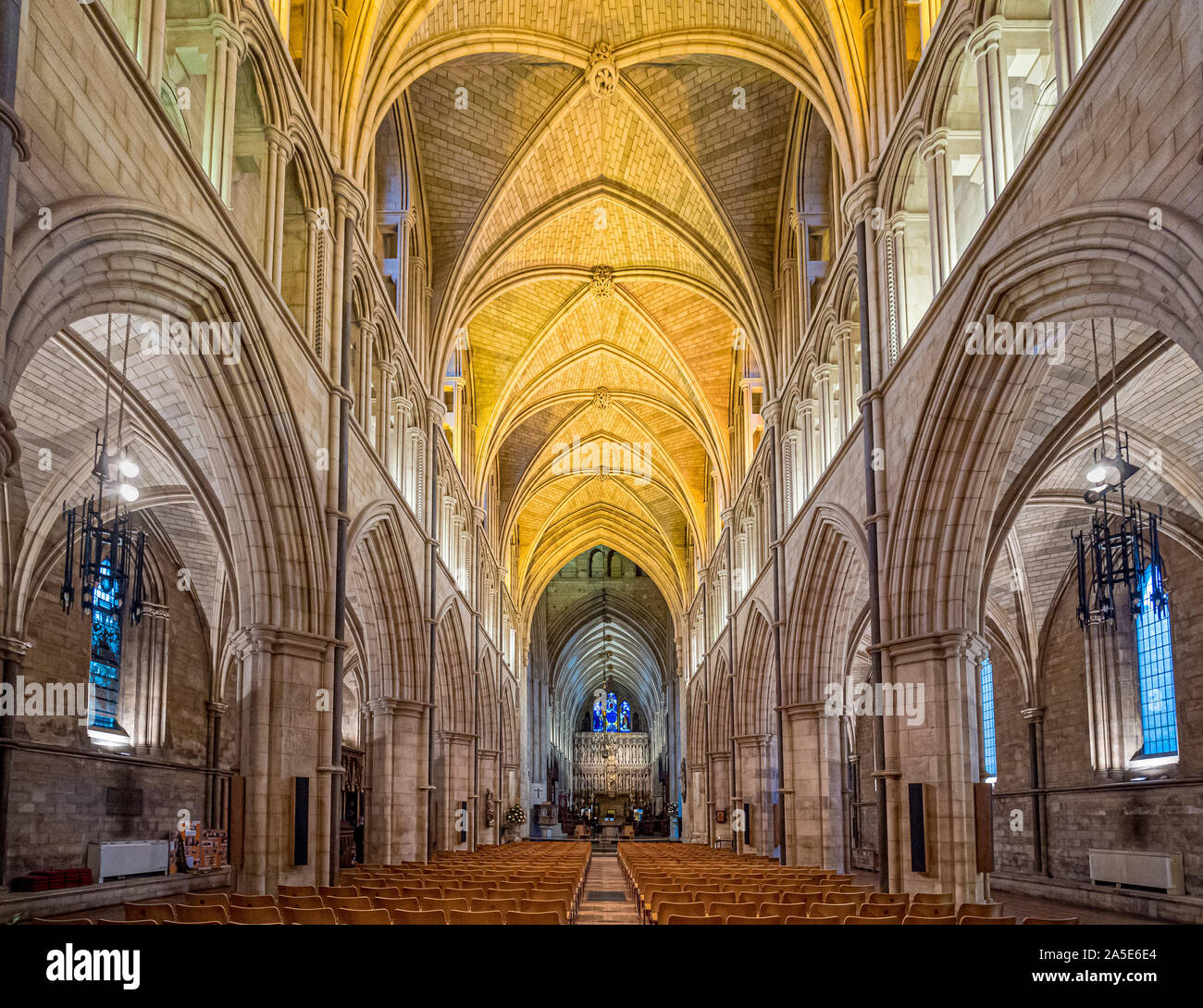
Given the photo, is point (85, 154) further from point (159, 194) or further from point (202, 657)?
point (202, 657)

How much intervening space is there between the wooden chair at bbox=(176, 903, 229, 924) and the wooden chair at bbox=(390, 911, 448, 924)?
1.19 m

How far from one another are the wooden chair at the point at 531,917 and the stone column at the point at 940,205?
336 inches

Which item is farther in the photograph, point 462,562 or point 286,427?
point 462,562

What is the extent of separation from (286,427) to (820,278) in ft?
36.8

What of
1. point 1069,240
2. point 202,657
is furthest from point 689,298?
point 1069,240

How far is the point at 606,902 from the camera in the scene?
1864 cm

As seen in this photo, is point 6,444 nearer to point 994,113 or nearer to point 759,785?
point 994,113

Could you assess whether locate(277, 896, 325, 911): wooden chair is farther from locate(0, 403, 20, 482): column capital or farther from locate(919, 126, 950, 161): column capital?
locate(919, 126, 950, 161): column capital

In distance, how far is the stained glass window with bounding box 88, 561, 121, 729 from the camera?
1938 centimetres

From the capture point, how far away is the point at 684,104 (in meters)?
21.2

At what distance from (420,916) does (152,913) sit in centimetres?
187

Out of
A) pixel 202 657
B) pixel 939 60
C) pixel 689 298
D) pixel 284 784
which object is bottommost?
pixel 284 784

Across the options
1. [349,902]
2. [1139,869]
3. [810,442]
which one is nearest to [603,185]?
[810,442]

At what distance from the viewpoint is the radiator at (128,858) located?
18.2 metres
